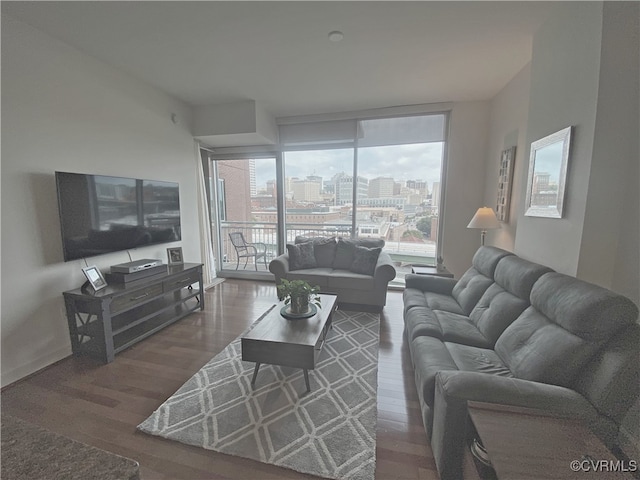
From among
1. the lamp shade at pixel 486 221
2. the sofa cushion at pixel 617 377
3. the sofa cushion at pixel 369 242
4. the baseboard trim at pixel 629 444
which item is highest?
the lamp shade at pixel 486 221

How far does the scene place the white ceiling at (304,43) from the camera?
6.75ft

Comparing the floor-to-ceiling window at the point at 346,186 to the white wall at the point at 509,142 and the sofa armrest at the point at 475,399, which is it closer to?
the white wall at the point at 509,142

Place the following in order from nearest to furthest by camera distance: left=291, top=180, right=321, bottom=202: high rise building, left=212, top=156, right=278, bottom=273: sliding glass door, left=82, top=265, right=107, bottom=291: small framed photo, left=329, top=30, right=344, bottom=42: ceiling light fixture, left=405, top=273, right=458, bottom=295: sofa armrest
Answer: left=329, top=30, right=344, bottom=42: ceiling light fixture
left=82, top=265, right=107, bottom=291: small framed photo
left=405, top=273, right=458, bottom=295: sofa armrest
left=291, top=180, right=321, bottom=202: high rise building
left=212, top=156, right=278, bottom=273: sliding glass door

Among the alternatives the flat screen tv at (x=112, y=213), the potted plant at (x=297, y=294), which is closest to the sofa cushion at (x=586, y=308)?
the potted plant at (x=297, y=294)

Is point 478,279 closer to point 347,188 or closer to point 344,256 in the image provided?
point 344,256

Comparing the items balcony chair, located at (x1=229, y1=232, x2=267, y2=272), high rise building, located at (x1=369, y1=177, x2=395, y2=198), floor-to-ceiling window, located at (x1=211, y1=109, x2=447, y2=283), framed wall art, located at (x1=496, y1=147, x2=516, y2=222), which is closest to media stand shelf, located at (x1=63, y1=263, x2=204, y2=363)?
balcony chair, located at (x1=229, y1=232, x2=267, y2=272)

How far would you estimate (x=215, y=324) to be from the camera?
3.15 metres

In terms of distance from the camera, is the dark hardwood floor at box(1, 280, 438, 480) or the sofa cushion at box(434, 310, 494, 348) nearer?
the dark hardwood floor at box(1, 280, 438, 480)

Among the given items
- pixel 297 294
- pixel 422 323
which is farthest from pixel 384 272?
pixel 297 294

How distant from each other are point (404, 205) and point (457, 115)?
1.50m

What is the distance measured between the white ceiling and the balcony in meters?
2.20

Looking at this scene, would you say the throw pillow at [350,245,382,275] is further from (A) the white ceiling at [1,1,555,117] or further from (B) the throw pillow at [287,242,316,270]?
(A) the white ceiling at [1,1,555,117]

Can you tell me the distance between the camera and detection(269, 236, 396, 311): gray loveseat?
3.46 m

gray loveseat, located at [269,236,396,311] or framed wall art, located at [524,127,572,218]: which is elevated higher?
framed wall art, located at [524,127,572,218]
